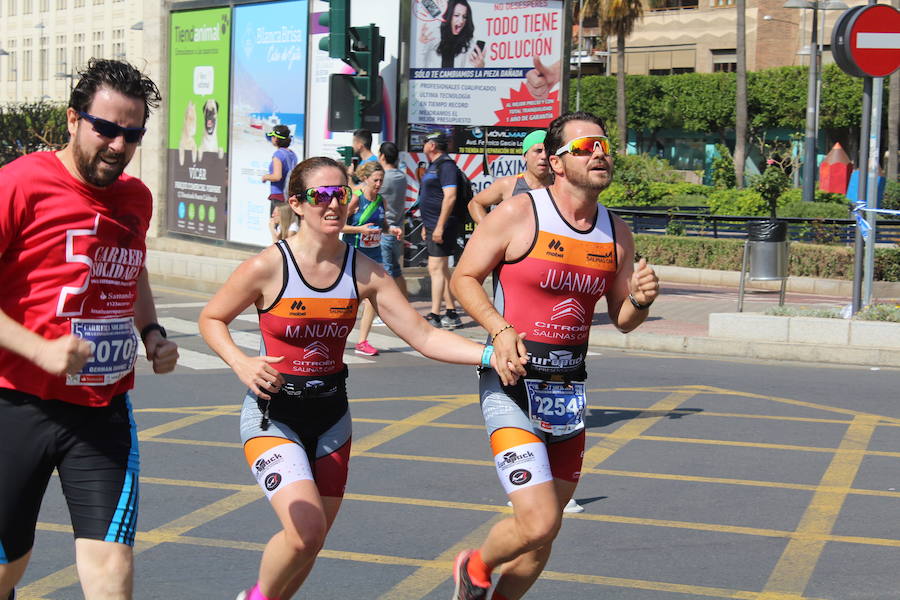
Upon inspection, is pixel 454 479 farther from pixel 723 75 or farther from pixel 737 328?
pixel 723 75

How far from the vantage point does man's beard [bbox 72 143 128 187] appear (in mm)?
3699

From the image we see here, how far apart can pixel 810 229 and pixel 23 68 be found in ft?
217

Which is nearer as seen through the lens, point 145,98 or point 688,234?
point 145,98

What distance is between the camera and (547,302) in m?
4.86

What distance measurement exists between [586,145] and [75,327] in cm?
211

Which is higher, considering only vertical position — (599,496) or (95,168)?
(95,168)

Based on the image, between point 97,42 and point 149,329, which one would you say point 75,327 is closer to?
point 149,329

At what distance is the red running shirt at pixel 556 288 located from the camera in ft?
15.9

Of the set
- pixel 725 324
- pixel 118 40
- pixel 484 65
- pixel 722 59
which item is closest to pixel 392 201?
pixel 725 324

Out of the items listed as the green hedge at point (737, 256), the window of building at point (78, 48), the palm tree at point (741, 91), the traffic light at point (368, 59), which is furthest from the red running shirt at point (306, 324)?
the window of building at point (78, 48)

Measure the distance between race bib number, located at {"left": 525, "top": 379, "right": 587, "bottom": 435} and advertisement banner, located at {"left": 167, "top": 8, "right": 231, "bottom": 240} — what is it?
15.6 metres

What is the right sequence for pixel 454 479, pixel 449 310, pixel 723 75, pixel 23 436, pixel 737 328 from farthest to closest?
pixel 723 75 → pixel 449 310 → pixel 737 328 → pixel 454 479 → pixel 23 436

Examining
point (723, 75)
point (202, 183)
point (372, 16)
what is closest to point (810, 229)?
point (372, 16)

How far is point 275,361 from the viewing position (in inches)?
171
